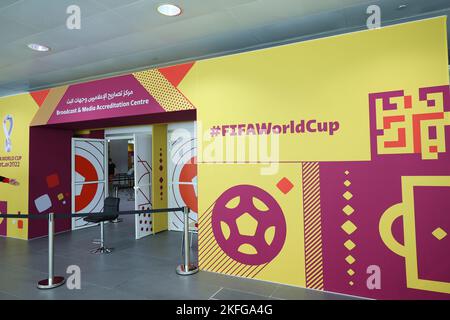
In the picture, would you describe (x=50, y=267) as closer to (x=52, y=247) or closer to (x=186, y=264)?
(x=52, y=247)

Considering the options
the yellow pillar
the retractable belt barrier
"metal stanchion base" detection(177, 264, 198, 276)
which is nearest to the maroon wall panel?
the yellow pillar

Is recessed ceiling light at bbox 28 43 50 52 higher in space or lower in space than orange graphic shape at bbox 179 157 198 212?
higher

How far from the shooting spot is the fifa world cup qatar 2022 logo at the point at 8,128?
5.86 m

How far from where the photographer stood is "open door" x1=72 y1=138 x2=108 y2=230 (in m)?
6.48

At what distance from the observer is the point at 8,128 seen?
589 cm

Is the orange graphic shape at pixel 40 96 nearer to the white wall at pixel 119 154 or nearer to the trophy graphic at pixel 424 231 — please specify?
the trophy graphic at pixel 424 231

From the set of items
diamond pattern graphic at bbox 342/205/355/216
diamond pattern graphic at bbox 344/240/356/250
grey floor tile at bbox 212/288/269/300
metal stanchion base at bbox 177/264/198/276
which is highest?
diamond pattern graphic at bbox 342/205/355/216

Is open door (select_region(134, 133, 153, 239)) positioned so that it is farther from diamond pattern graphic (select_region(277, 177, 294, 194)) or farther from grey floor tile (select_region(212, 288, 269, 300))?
diamond pattern graphic (select_region(277, 177, 294, 194))

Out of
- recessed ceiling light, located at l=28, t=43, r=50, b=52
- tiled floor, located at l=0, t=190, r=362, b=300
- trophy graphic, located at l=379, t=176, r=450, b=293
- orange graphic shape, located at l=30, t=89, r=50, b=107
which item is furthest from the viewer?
orange graphic shape, located at l=30, t=89, r=50, b=107

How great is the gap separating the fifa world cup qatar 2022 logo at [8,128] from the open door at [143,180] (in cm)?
252

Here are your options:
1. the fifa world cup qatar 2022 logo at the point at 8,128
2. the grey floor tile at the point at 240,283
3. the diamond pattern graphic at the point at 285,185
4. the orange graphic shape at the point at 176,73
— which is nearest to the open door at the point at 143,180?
the orange graphic shape at the point at 176,73

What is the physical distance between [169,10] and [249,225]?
273cm

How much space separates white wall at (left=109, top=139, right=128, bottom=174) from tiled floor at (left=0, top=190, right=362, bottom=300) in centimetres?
1067
